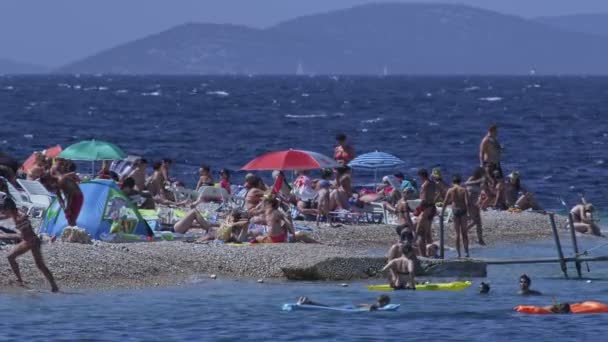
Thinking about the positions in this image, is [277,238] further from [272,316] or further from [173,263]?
[272,316]

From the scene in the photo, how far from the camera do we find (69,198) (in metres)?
20.1

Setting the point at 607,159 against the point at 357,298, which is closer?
the point at 357,298

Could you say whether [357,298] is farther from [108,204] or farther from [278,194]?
[278,194]

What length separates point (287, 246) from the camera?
19750mm

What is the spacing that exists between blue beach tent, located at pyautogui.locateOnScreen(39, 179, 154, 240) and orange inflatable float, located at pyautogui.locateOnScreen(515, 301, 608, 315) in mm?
6003

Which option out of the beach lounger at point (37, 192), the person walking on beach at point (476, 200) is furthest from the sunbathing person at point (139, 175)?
the person walking on beach at point (476, 200)

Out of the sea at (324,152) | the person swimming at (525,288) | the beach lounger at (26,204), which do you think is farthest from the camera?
the beach lounger at (26,204)

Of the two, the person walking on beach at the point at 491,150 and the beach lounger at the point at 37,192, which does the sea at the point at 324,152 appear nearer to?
the person walking on beach at the point at 491,150

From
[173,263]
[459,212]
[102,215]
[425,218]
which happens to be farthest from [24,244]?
[459,212]

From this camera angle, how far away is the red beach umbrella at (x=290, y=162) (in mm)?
23719

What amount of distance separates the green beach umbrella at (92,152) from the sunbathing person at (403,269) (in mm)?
7923

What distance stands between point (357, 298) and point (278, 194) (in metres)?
6.21

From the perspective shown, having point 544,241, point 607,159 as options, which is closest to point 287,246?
point 544,241

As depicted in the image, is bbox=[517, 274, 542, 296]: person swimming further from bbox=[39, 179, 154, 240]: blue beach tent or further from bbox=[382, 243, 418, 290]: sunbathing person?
bbox=[39, 179, 154, 240]: blue beach tent
